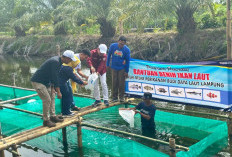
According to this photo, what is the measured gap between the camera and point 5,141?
5.46 meters

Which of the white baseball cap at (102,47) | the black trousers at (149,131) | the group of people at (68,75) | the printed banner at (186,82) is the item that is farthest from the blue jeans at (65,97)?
the printed banner at (186,82)

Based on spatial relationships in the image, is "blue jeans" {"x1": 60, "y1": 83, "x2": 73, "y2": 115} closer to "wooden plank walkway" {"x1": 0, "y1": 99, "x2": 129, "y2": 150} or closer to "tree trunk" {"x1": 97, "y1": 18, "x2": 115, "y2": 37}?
"wooden plank walkway" {"x1": 0, "y1": 99, "x2": 129, "y2": 150}

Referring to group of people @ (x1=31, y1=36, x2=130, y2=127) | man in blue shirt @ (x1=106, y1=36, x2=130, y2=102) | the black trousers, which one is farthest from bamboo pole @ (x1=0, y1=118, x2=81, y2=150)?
man in blue shirt @ (x1=106, y1=36, x2=130, y2=102)

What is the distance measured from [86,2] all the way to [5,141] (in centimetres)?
1960

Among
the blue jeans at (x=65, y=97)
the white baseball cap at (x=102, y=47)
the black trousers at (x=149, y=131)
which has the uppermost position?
the white baseball cap at (x=102, y=47)

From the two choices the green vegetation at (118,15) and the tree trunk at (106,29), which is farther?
the tree trunk at (106,29)

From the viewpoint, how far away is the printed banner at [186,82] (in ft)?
20.5

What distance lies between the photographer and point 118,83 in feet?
26.6

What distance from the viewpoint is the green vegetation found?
17.7 meters

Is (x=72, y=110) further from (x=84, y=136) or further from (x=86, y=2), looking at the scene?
(x=86, y=2)

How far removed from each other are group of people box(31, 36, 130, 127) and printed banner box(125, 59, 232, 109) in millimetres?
383

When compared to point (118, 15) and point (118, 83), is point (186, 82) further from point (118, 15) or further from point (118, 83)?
point (118, 15)

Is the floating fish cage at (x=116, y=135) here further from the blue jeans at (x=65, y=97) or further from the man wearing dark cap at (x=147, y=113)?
the man wearing dark cap at (x=147, y=113)

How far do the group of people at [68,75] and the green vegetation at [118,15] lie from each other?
9932mm
